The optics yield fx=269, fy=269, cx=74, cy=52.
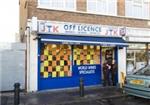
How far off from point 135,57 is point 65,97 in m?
6.08

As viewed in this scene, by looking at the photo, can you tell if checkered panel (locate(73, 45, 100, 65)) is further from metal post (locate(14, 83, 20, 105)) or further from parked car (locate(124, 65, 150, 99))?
metal post (locate(14, 83, 20, 105))

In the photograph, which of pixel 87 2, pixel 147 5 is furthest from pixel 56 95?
pixel 147 5

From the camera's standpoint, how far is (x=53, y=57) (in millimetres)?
13172

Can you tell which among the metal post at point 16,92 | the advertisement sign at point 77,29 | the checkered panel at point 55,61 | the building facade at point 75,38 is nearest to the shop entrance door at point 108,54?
the building facade at point 75,38

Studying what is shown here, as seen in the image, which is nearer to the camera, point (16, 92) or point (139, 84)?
point (16, 92)

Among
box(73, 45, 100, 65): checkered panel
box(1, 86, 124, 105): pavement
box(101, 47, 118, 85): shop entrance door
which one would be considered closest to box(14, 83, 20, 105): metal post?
box(1, 86, 124, 105): pavement

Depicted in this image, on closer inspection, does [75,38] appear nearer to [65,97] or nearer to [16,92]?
[65,97]

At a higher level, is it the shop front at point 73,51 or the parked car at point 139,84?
the shop front at point 73,51

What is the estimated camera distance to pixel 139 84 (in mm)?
10289

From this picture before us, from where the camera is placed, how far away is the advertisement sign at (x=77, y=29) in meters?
12.6

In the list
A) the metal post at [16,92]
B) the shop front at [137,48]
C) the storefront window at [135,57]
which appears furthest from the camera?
the storefront window at [135,57]

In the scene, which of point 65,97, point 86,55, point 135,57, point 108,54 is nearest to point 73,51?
point 86,55

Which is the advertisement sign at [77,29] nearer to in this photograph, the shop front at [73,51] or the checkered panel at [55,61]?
the shop front at [73,51]

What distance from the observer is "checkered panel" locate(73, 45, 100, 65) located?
13797 mm
